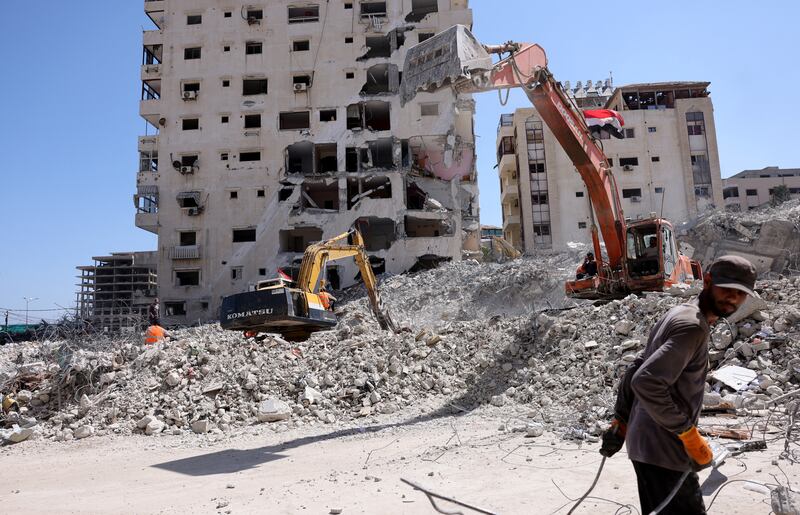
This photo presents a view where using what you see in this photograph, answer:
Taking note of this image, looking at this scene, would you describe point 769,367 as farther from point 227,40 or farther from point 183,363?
point 227,40

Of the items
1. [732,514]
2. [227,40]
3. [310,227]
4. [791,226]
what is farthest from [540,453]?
[227,40]

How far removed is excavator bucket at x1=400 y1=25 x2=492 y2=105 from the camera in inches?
375

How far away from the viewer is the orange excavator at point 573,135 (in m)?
9.75

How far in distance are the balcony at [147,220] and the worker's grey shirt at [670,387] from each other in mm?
35523

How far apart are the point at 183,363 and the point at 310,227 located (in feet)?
75.5

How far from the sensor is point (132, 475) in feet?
24.0

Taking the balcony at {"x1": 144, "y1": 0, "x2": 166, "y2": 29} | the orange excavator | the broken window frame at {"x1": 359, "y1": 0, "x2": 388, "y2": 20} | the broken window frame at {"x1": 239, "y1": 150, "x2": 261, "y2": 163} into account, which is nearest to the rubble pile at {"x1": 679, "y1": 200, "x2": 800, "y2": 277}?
the orange excavator

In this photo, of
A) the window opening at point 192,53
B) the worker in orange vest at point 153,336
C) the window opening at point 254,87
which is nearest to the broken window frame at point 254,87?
the window opening at point 254,87

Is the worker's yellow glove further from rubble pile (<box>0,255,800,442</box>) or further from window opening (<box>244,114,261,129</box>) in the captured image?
window opening (<box>244,114,261,129</box>)

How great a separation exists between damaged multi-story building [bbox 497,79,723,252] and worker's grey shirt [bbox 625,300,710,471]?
3865 centimetres

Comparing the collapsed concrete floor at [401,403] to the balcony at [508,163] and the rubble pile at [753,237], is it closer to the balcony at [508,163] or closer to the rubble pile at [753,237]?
the rubble pile at [753,237]

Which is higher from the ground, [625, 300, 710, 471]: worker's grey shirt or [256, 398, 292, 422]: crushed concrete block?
A: [625, 300, 710, 471]: worker's grey shirt

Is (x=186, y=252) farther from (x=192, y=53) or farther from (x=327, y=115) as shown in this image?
(x=192, y=53)

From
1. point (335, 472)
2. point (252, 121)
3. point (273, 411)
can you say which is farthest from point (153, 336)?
point (252, 121)
